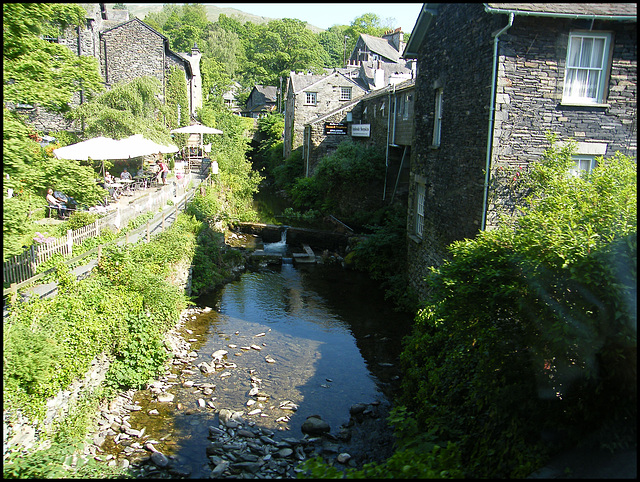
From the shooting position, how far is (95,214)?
15383 mm

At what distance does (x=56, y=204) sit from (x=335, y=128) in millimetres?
21592

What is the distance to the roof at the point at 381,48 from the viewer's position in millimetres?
58275

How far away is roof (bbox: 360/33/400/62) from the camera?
191 ft

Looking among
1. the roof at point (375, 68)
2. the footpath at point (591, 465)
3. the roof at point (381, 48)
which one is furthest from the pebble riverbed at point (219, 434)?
the roof at point (381, 48)

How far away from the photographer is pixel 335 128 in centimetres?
3378

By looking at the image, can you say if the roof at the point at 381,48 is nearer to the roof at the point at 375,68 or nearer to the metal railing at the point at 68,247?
the roof at the point at 375,68

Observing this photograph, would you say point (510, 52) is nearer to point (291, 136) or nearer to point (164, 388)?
point (164, 388)

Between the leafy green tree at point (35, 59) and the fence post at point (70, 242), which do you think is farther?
the fence post at point (70, 242)

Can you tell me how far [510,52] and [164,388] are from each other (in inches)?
425

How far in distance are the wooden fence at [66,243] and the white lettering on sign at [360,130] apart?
53.1 ft

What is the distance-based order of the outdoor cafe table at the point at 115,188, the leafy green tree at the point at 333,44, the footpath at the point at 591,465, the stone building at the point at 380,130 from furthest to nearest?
1. the leafy green tree at the point at 333,44
2. the stone building at the point at 380,130
3. the outdoor cafe table at the point at 115,188
4. the footpath at the point at 591,465

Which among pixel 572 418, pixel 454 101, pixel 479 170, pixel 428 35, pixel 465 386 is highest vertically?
pixel 428 35

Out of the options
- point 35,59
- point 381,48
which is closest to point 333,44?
point 381,48

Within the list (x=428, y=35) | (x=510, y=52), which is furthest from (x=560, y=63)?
(x=428, y=35)
